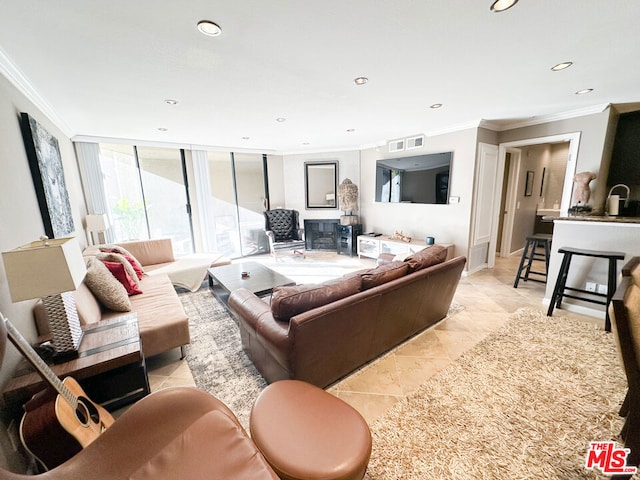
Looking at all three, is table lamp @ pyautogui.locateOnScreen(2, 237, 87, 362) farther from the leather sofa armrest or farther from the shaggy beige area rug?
the shaggy beige area rug

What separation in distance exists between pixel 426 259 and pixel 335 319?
3.78 ft

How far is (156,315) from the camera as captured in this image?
7.41 ft

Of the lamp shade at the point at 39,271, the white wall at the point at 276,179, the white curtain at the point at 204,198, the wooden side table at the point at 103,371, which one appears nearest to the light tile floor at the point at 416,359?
the wooden side table at the point at 103,371

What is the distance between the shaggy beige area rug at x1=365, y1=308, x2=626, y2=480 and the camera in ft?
4.37

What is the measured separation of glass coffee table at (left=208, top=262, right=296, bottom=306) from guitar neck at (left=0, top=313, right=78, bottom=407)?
5.49 ft

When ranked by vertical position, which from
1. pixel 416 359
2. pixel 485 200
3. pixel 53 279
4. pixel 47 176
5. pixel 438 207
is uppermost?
pixel 47 176

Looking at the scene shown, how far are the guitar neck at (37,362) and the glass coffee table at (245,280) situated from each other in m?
1.67

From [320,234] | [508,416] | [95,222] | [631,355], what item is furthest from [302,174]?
[631,355]

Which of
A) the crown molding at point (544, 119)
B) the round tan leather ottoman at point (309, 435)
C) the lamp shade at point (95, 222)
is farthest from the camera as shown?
the lamp shade at point (95, 222)

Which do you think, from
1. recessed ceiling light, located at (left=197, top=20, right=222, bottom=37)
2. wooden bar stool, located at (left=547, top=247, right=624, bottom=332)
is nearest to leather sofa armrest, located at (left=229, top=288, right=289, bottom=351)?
recessed ceiling light, located at (left=197, top=20, right=222, bottom=37)

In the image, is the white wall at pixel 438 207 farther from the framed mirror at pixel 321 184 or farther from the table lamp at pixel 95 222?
the table lamp at pixel 95 222

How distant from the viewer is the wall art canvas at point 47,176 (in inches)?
82.6

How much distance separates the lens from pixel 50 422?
3.54 ft

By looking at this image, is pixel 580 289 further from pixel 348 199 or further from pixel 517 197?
pixel 348 199
